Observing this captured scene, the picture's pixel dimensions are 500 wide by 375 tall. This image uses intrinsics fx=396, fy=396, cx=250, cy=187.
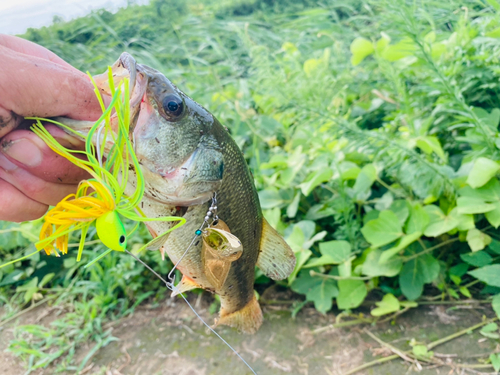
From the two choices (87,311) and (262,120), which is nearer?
(87,311)

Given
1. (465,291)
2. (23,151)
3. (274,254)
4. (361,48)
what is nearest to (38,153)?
(23,151)

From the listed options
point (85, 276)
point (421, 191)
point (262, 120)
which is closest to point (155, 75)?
point (421, 191)

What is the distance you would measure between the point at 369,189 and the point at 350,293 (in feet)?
2.09

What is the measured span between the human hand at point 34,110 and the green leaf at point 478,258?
1.83m

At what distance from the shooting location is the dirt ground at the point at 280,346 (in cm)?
205

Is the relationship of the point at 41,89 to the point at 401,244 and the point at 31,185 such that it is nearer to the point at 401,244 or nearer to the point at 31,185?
the point at 31,185

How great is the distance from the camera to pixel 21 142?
1.02 meters

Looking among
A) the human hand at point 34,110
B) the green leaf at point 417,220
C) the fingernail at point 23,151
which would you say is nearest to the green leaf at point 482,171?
the green leaf at point 417,220

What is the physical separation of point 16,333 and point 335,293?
2.13m

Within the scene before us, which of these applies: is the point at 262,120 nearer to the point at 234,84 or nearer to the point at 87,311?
the point at 234,84

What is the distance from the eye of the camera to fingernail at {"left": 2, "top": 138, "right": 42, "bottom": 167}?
3.36ft

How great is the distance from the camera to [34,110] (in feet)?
3.28

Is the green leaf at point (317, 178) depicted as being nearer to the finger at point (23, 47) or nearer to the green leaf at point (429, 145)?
the green leaf at point (429, 145)

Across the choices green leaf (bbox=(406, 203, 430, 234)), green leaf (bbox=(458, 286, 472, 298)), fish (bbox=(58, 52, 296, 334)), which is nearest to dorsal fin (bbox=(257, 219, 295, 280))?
fish (bbox=(58, 52, 296, 334))
